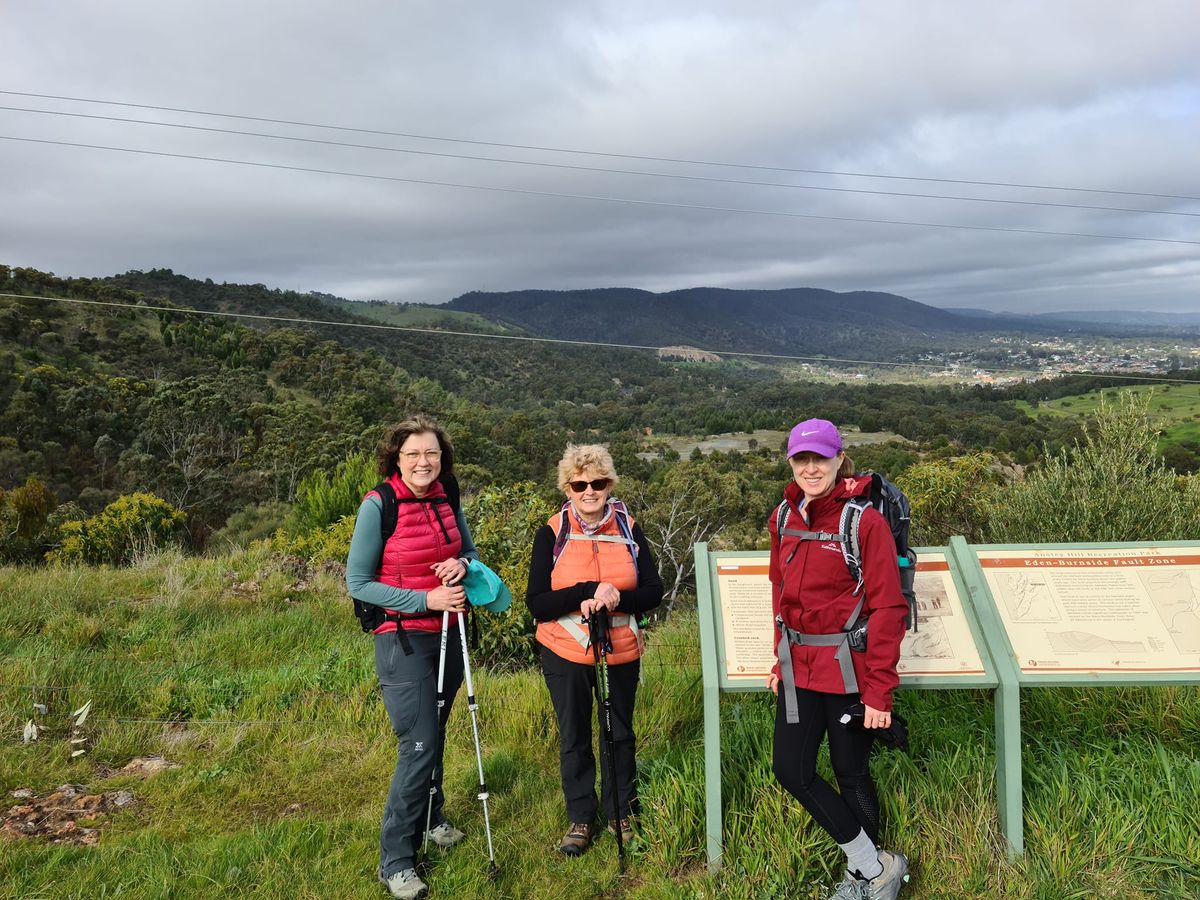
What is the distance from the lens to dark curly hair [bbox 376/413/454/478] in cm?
281

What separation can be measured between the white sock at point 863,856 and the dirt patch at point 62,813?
2.94 metres

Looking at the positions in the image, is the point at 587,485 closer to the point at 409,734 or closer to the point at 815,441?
the point at 815,441

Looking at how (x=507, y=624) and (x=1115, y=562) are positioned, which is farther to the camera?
(x=507, y=624)

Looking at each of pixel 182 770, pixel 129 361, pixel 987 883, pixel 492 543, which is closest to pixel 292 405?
pixel 129 361

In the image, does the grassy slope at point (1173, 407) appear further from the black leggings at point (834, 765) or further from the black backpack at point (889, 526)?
the black leggings at point (834, 765)

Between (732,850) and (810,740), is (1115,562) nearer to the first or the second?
(810,740)

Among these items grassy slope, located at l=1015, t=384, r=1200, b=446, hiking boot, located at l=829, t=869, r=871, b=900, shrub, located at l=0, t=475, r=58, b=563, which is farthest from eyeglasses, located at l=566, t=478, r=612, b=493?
grassy slope, located at l=1015, t=384, r=1200, b=446

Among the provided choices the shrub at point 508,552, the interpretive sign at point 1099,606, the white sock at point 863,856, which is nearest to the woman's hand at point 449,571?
the white sock at point 863,856

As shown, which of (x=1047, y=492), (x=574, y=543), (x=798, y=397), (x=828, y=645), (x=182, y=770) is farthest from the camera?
(x=798, y=397)

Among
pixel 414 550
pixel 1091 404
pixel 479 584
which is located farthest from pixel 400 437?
pixel 1091 404

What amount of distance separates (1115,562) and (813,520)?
143 centimetres

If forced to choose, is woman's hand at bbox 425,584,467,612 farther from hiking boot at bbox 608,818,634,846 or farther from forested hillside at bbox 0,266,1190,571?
forested hillside at bbox 0,266,1190,571

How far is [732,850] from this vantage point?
2699mm

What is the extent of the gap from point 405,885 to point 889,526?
2150mm
